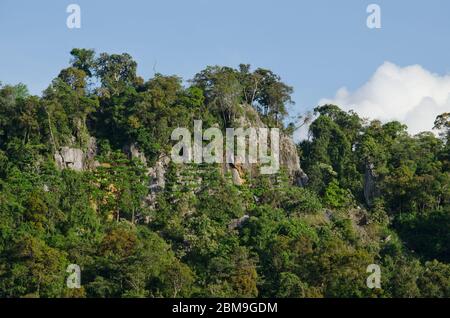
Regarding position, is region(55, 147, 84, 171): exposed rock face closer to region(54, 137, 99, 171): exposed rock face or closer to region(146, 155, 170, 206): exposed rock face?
region(54, 137, 99, 171): exposed rock face

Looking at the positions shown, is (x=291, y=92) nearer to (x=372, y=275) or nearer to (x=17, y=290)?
(x=372, y=275)

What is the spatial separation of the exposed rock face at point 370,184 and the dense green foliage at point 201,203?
0.08m

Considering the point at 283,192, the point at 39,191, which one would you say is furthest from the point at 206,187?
the point at 39,191

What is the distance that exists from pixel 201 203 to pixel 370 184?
21.1 feet

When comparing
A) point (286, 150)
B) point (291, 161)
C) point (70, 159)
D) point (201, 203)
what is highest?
point (286, 150)

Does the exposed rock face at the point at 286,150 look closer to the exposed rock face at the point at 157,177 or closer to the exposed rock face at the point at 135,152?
the exposed rock face at the point at 157,177

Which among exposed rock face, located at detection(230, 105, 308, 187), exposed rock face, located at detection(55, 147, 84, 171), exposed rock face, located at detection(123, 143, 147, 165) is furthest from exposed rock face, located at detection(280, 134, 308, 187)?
exposed rock face, located at detection(55, 147, 84, 171)

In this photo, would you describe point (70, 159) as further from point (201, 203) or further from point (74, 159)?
point (201, 203)

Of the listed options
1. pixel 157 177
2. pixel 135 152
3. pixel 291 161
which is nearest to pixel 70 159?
pixel 135 152

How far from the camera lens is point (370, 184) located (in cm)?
4650

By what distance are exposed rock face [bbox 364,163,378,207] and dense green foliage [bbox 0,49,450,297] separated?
0.08 m

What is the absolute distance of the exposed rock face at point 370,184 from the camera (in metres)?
46.2

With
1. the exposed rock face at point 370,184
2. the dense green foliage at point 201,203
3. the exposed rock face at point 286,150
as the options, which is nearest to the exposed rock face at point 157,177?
the dense green foliage at point 201,203

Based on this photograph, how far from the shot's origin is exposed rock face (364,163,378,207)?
46.2 metres
